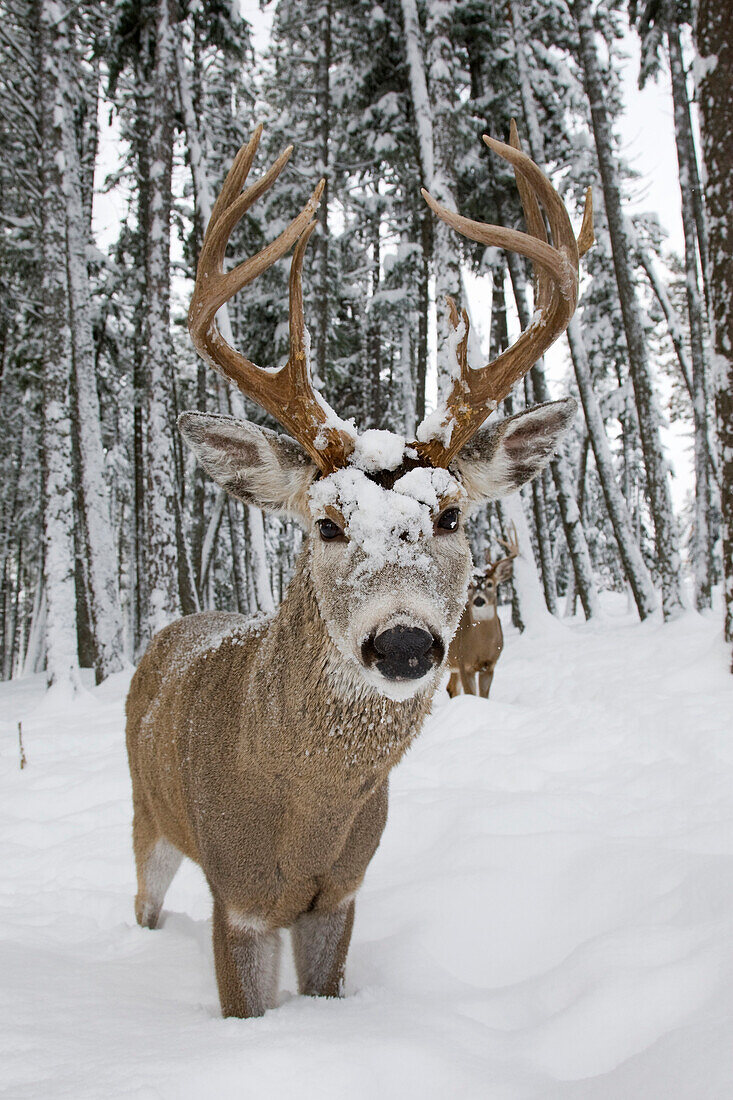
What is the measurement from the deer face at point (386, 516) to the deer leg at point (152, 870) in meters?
1.91

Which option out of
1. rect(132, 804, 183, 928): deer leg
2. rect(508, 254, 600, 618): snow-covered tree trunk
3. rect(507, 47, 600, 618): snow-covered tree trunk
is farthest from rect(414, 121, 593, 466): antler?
rect(508, 254, 600, 618): snow-covered tree trunk

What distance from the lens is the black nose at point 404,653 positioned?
1.83m

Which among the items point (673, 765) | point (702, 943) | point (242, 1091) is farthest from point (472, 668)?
point (242, 1091)

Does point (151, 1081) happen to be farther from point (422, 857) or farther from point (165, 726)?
point (422, 857)

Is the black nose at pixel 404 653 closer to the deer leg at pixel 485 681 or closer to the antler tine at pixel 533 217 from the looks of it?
the antler tine at pixel 533 217

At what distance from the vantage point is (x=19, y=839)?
181 inches

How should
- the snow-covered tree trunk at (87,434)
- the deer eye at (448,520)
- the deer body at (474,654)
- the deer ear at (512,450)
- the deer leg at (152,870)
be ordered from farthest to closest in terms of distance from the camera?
the snow-covered tree trunk at (87,434)
the deer body at (474,654)
the deer leg at (152,870)
the deer ear at (512,450)
the deer eye at (448,520)

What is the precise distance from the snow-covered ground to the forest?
264 cm

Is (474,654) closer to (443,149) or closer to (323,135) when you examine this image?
(443,149)

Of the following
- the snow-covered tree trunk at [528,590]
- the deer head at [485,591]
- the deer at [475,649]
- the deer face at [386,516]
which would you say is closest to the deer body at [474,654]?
the deer at [475,649]

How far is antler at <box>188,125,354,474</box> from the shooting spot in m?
2.44

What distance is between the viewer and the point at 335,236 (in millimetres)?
19641

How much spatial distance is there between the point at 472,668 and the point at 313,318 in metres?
8.77

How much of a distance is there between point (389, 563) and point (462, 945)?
1.63 m
